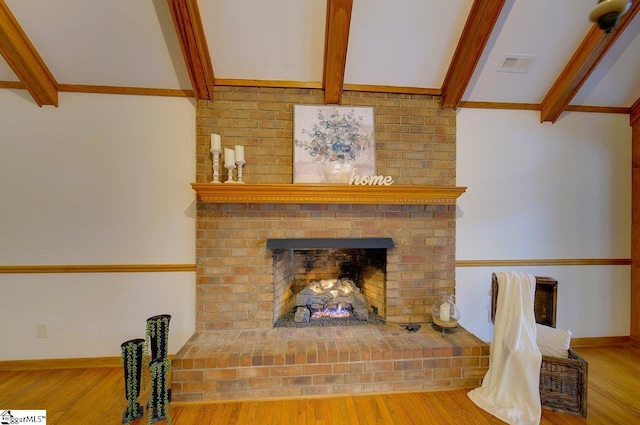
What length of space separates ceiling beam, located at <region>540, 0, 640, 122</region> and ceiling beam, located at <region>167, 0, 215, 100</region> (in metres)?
2.81

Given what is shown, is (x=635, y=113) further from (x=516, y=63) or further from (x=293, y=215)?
(x=293, y=215)

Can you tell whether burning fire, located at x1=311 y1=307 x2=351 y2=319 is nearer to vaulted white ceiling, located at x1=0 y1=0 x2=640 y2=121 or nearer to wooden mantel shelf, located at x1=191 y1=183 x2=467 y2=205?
wooden mantel shelf, located at x1=191 y1=183 x2=467 y2=205

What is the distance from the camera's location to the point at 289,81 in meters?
2.27

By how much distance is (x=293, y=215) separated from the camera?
229cm

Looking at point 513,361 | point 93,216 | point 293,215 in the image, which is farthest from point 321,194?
point 93,216

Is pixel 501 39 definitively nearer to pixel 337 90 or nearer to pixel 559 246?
pixel 337 90

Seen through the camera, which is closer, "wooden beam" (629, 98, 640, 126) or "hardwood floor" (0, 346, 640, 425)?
"hardwood floor" (0, 346, 640, 425)

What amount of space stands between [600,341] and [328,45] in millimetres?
3711

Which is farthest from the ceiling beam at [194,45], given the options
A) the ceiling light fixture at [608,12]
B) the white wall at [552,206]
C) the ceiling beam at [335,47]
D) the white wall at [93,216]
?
the white wall at [552,206]

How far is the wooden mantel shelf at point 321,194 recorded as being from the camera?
2.06 m

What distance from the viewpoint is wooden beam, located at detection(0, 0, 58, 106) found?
1.81m

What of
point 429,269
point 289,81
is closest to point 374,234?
point 429,269

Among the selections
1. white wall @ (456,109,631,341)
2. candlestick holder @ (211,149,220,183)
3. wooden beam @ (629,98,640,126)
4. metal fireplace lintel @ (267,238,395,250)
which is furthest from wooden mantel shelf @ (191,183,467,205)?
wooden beam @ (629,98,640,126)

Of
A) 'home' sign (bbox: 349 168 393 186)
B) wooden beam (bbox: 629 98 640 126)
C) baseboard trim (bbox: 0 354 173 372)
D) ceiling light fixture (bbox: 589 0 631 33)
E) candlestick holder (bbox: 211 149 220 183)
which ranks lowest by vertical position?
baseboard trim (bbox: 0 354 173 372)
